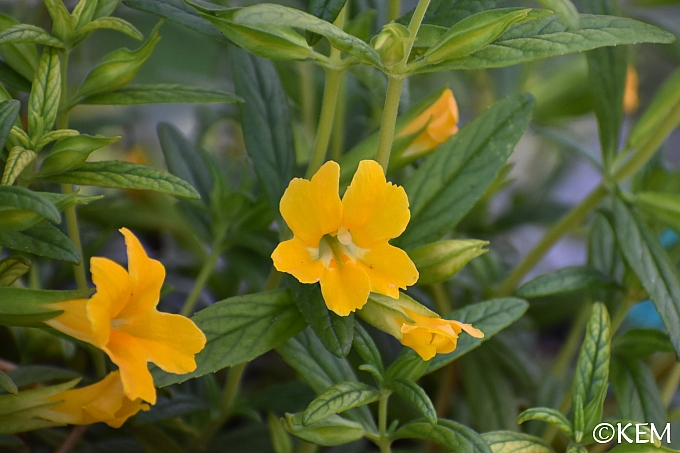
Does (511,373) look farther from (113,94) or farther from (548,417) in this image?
(113,94)

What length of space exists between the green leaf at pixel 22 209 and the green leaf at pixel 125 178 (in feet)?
0.15

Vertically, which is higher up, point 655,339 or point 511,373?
point 655,339

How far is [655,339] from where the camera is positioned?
1.72ft

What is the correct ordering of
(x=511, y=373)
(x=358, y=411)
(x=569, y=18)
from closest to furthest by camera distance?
1. (x=569, y=18)
2. (x=358, y=411)
3. (x=511, y=373)

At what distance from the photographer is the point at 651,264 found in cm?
52

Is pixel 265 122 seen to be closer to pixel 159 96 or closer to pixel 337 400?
pixel 159 96

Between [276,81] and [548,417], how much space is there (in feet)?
1.05

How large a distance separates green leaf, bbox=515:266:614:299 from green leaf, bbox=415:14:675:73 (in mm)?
200

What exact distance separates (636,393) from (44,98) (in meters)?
0.49

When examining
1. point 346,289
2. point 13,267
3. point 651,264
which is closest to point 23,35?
point 13,267

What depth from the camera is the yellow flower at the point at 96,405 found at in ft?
1.36

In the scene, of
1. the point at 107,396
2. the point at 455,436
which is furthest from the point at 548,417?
the point at 107,396

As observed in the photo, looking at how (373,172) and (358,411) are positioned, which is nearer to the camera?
(373,172)

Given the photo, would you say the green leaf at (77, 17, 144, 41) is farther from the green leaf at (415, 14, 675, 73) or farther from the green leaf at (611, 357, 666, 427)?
the green leaf at (611, 357, 666, 427)
